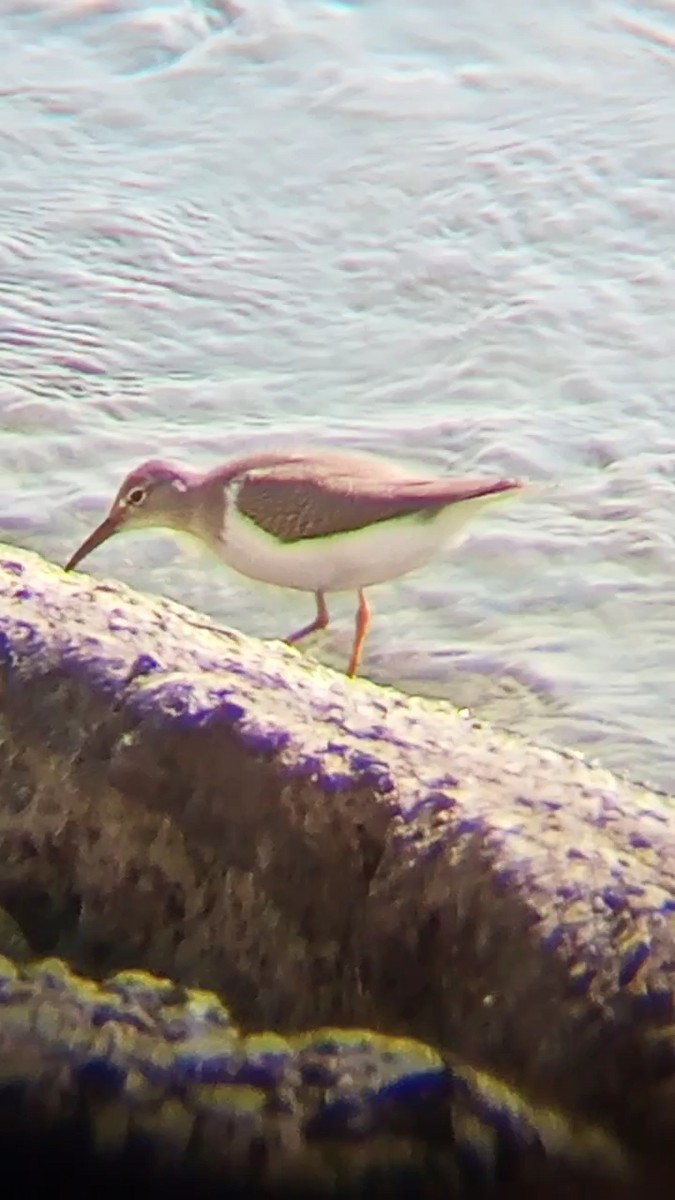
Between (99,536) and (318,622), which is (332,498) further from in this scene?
(99,536)

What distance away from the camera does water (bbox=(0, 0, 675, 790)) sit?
2.98m

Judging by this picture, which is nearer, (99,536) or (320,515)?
(320,515)

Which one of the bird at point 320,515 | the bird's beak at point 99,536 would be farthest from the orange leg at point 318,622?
the bird's beak at point 99,536

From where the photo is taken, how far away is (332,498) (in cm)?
263

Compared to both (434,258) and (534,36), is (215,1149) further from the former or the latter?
(534,36)

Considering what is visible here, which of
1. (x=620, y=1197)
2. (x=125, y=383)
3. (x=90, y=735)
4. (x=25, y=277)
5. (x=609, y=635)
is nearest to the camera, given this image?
(x=620, y=1197)

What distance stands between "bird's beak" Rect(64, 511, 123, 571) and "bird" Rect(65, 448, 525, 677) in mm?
83

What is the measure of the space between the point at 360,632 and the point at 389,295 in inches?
49.3

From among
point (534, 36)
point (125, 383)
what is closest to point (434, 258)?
point (125, 383)

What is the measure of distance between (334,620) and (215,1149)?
1316 millimetres

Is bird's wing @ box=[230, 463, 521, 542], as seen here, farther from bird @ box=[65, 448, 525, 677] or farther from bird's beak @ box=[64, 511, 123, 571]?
bird's beak @ box=[64, 511, 123, 571]

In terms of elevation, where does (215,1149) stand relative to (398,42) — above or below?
above

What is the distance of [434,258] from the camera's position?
3941 millimetres

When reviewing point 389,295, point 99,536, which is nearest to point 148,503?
point 99,536
